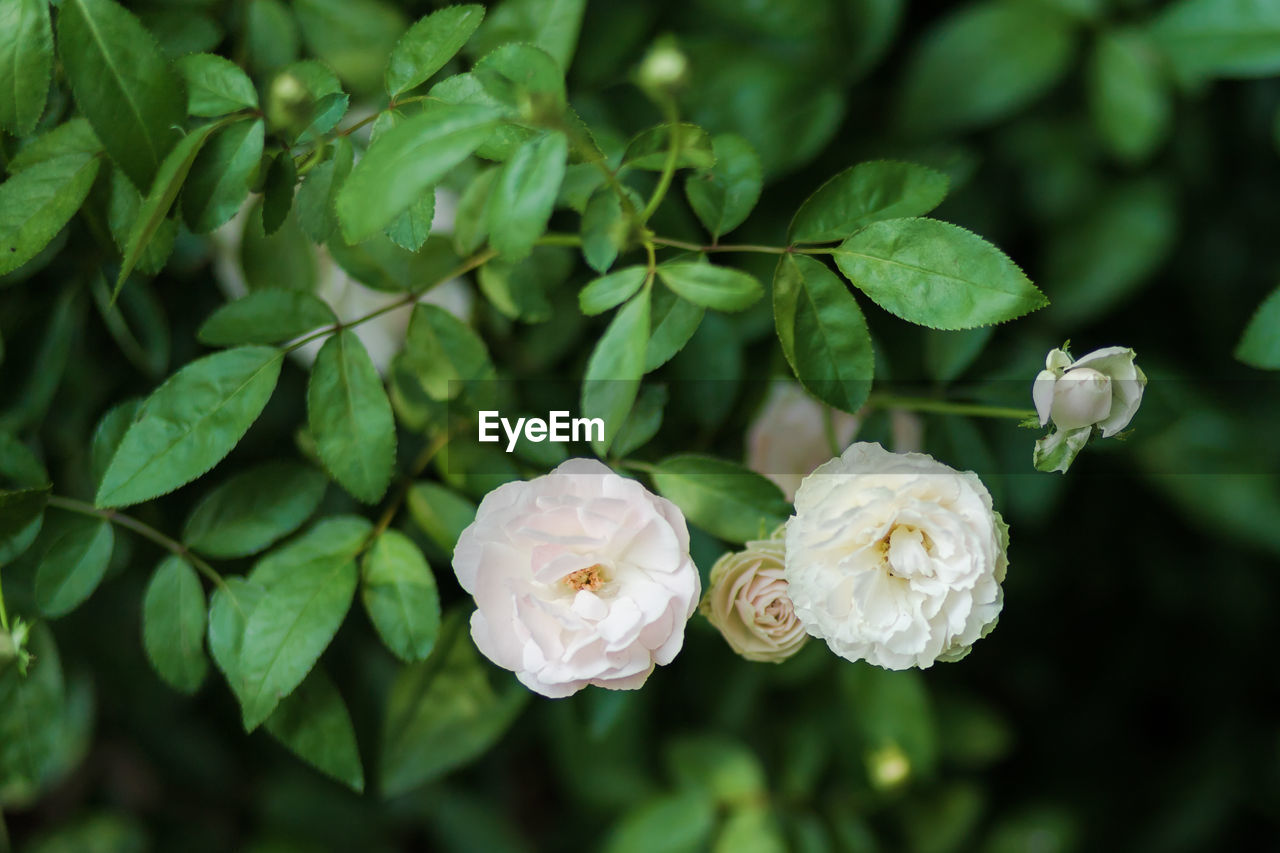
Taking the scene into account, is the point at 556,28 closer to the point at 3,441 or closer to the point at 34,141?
the point at 34,141

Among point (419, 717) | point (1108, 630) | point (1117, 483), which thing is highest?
point (419, 717)

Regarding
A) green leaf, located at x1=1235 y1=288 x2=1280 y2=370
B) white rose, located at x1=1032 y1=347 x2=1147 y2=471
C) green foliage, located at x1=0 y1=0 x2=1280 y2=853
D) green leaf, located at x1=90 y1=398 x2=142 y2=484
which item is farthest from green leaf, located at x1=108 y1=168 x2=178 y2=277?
green leaf, located at x1=1235 y1=288 x2=1280 y2=370

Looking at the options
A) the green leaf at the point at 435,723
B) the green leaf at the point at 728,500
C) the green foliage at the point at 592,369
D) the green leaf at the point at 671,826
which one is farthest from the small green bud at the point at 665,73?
the green leaf at the point at 671,826

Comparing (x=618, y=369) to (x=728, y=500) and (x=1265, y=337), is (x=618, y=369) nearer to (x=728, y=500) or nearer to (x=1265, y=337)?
(x=728, y=500)

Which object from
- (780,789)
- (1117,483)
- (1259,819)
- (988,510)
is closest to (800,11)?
A: (988,510)

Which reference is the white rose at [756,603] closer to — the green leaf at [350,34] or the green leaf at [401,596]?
the green leaf at [401,596]

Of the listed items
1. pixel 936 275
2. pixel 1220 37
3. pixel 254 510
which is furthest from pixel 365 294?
pixel 1220 37

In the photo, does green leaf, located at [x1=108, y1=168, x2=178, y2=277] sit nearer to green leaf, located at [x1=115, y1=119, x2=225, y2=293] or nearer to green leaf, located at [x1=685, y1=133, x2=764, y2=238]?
green leaf, located at [x1=115, y1=119, x2=225, y2=293]
